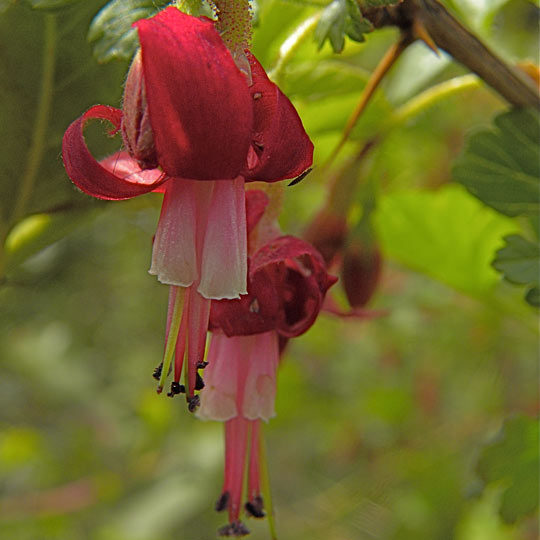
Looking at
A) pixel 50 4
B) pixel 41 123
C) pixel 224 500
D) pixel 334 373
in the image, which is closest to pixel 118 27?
pixel 50 4

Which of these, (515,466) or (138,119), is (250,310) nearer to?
(138,119)

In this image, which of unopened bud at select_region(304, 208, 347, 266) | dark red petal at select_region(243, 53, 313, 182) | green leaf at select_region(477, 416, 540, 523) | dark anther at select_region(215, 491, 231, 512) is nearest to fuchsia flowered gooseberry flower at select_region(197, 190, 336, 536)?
dark anther at select_region(215, 491, 231, 512)

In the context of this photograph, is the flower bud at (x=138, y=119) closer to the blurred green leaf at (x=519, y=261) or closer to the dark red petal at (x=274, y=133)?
the dark red petal at (x=274, y=133)

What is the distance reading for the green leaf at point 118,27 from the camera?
0.63 metres

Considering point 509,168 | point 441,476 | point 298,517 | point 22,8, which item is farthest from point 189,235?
point 298,517

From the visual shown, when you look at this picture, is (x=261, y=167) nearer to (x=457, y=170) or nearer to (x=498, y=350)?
(x=457, y=170)

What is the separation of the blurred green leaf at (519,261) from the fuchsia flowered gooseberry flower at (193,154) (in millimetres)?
368

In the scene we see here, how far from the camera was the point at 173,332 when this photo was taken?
21.3 inches

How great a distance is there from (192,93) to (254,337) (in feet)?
0.81

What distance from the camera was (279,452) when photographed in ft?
9.27

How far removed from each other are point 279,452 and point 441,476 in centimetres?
93

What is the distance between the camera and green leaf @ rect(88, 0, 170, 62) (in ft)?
2.06

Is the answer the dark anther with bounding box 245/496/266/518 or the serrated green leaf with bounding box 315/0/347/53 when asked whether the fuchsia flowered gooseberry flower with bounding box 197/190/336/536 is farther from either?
the serrated green leaf with bounding box 315/0/347/53

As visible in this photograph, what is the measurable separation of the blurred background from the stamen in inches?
13.8
